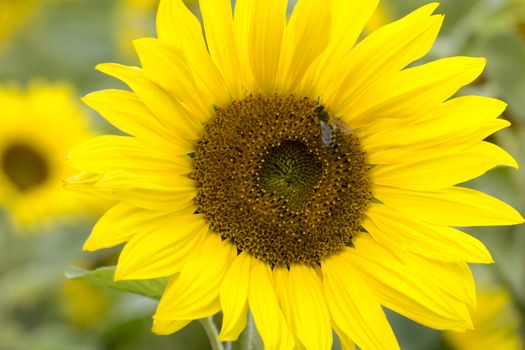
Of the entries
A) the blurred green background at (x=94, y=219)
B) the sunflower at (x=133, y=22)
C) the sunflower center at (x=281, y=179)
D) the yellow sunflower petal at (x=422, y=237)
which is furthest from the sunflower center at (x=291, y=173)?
the sunflower at (x=133, y=22)

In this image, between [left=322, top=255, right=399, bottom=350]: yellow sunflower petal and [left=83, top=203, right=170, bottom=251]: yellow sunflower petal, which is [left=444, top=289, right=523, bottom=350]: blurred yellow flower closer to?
[left=322, top=255, right=399, bottom=350]: yellow sunflower petal

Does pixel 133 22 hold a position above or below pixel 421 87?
above

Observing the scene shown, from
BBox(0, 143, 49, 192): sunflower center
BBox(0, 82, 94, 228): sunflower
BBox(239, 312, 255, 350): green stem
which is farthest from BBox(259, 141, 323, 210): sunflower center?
BBox(0, 143, 49, 192): sunflower center

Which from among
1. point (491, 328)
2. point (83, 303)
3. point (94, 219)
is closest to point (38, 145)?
point (94, 219)

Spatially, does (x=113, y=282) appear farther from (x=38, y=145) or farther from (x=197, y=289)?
(x=38, y=145)

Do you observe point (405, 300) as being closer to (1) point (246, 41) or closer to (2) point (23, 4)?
(1) point (246, 41)

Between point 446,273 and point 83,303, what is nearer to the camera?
point 446,273

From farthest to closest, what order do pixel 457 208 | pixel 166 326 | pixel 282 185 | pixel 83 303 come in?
pixel 83 303
pixel 282 185
pixel 457 208
pixel 166 326
